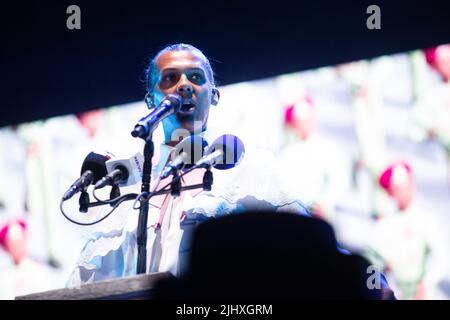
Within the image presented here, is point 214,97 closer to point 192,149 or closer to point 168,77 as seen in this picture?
point 168,77

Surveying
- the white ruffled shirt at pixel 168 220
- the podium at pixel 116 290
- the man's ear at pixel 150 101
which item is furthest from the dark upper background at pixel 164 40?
the podium at pixel 116 290

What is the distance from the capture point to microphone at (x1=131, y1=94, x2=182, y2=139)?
1.68 m

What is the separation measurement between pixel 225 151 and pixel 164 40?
1.52 m

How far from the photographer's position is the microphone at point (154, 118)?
66.0 inches

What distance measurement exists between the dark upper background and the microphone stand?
4.53 ft

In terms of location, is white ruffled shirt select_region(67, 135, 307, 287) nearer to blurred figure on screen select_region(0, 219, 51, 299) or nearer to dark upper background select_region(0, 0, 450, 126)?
dark upper background select_region(0, 0, 450, 126)

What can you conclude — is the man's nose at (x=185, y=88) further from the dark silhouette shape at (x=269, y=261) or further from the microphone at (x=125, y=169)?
the dark silhouette shape at (x=269, y=261)

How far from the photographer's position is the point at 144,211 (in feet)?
5.58

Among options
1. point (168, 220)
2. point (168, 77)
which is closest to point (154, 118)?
point (168, 220)

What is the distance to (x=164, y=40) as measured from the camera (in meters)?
3.19

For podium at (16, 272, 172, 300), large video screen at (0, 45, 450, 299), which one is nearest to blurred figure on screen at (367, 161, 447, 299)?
large video screen at (0, 45, 450, 299)
